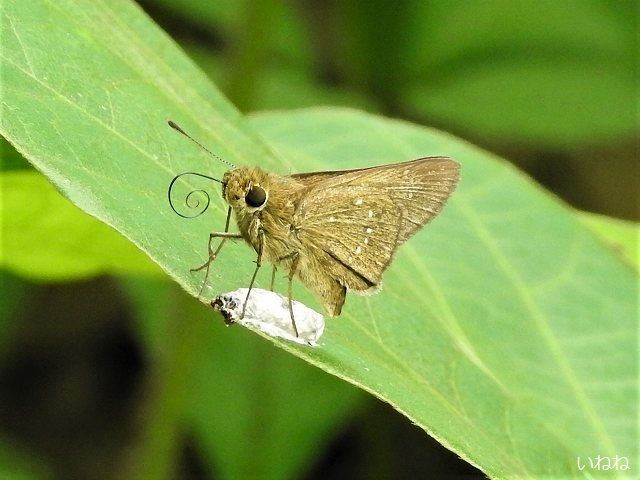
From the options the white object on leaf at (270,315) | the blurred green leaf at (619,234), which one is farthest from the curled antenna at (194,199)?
the blurred green leaf at (619,234)

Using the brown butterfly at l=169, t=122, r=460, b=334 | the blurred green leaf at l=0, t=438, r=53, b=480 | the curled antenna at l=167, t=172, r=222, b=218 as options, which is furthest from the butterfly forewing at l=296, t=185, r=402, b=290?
the blurred green leaf at l=0, t=438, r=53, b=480

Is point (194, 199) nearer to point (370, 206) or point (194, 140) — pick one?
point (194, 140)

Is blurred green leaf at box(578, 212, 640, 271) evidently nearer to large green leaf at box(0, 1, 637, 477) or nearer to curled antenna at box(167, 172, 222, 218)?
→ large green leaf at box(0, 1, 637, 477)

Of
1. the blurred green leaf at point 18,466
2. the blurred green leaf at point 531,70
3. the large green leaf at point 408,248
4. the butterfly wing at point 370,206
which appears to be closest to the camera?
the large green leaf at point 408,248

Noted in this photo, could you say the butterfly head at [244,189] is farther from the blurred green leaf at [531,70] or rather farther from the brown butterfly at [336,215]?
the blurred green leaf at [531,70]

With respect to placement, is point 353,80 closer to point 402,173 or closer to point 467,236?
point 467,236

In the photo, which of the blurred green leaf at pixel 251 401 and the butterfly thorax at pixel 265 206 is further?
the blurred green leaf at pixel 251 401
